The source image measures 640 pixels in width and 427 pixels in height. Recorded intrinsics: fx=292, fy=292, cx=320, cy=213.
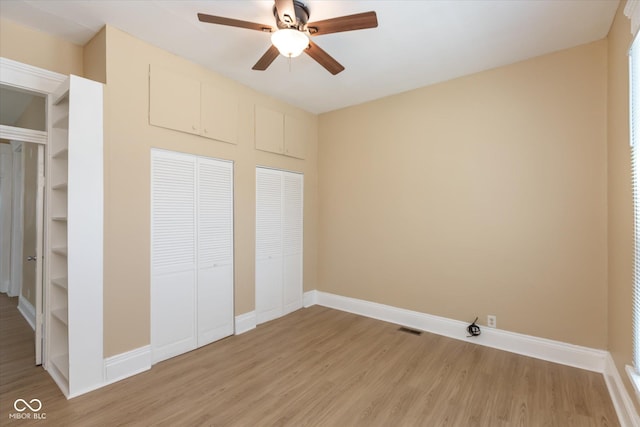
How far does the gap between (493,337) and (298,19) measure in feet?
11.4

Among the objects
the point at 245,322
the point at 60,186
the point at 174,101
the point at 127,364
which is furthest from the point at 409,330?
the point at 60,186

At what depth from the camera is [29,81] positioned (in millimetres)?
2393

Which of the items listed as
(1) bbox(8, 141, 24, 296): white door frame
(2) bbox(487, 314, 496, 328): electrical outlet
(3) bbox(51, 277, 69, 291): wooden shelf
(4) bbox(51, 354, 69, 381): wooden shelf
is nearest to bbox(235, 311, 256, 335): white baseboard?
(4) bbox(51, 354, 69, 381): wooden shelf

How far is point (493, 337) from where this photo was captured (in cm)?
307

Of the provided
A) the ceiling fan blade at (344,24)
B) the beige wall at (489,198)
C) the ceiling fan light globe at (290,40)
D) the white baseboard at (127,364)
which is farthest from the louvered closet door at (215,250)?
the ceiling fan blade at (344,24)

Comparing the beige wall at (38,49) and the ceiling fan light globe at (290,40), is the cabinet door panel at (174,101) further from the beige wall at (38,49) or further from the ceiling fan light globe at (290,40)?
the ceiling fan light globe at (290,40)

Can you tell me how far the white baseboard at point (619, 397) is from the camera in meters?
1.82

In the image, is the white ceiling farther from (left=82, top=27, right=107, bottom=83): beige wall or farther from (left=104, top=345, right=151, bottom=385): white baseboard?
(left=104, top=345, right=151, bottom=385): white baseboard

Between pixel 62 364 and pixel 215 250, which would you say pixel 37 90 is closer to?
pixel 215 250

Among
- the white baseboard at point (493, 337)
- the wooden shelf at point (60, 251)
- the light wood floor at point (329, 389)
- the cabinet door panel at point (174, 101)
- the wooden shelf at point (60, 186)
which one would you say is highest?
the cabinet door panel at point (174, 101)

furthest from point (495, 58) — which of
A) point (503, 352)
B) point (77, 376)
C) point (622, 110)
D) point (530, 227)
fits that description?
point (77, 376)

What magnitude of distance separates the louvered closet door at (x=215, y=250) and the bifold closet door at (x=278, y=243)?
0.43 metres

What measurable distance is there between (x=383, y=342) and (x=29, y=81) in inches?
160

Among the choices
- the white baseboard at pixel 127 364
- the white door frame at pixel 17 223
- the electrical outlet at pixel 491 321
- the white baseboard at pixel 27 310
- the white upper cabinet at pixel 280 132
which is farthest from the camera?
the white door frame at pixel 17 223
